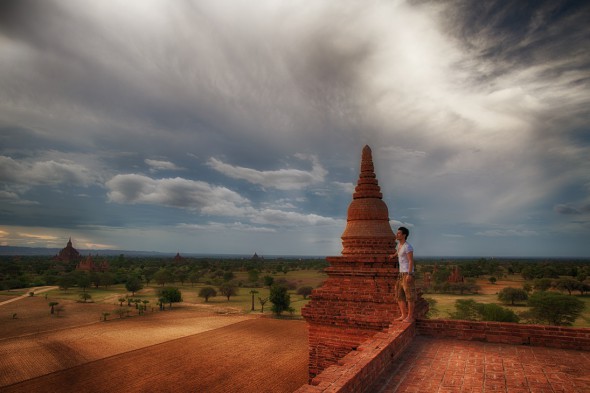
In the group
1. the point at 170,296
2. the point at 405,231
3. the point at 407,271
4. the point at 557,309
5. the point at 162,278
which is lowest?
the point at 170,296

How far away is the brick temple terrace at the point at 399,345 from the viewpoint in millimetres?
5016

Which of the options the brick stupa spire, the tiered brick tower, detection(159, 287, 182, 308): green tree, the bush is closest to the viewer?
the tiered brick tower

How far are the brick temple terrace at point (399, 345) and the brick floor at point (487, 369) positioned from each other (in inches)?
0.6

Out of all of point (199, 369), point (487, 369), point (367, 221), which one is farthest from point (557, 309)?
point (487, 369)

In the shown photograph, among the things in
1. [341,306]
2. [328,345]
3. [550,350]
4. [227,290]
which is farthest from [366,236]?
[227,290]

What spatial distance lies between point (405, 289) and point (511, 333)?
2.29 metres

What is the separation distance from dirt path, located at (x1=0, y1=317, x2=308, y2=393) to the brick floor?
52.5 ft

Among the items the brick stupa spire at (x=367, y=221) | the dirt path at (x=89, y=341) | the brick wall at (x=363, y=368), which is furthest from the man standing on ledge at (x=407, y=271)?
the dirt path at (x=89, y=341)

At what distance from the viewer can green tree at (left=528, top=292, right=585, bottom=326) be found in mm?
31891

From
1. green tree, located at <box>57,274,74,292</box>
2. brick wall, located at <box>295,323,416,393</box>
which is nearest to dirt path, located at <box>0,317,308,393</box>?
brick wall, located at <box>295,323,416,393</box>

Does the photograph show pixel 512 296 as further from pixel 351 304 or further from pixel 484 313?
pixel 351 304

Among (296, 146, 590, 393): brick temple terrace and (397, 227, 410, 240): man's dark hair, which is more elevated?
(397, 227, 410, 240): man's dark hair

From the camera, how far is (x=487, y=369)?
5.72 metres

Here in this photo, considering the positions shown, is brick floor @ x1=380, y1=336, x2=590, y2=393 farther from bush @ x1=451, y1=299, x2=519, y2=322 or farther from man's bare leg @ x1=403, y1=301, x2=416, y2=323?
bush @ x1=451, y1=299, x2=519, y2=322
